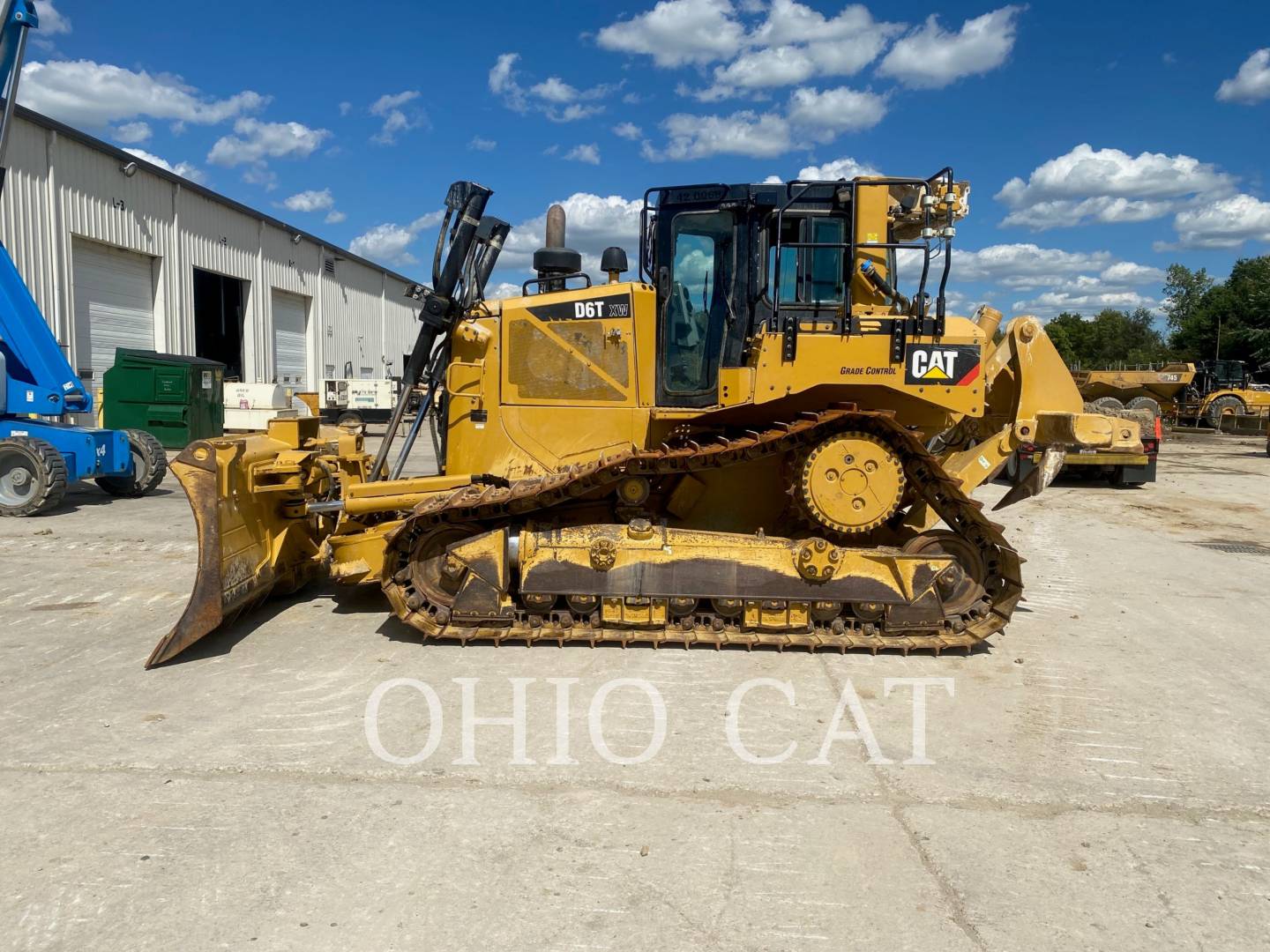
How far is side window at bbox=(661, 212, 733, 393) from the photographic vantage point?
6402 millimetres

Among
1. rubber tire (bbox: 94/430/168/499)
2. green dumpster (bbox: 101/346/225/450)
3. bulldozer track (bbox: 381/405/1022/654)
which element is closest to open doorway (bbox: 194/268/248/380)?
green dumpster (bbox: 101/346/225/450)

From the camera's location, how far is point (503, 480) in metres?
6.55

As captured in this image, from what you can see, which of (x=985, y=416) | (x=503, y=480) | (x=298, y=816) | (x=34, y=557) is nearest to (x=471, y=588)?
(x=503, y=480)

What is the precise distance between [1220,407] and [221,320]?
1433 inches

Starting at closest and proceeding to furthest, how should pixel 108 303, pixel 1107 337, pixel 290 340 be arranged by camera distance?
pixel 108 303 < pixel 290 340 < pixel 1107 337

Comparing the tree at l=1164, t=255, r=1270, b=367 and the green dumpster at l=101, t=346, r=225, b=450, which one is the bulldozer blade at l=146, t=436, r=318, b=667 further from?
the tree at l=1164, t=255, r=1270, b=367

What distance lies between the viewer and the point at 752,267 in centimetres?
635

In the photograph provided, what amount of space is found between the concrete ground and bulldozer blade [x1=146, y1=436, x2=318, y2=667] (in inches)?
10.4

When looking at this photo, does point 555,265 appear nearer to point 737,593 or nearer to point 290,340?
point 737,593

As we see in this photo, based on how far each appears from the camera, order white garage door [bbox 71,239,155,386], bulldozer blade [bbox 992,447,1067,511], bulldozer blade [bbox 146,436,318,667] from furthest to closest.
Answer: white garage door [bbox 71,239,155,386], bulldozer blade [bbox 992,447,1067,511], bulldozer blade [bbox 146,436,318,667]

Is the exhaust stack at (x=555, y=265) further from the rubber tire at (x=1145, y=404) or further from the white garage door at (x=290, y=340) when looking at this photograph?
the rubber tire at (x=1145, y=404)

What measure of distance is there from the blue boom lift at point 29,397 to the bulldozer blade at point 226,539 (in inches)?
256

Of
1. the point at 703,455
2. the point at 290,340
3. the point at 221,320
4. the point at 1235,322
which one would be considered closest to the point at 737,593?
the point at 703,455

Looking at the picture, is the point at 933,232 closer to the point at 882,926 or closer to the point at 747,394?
the point at 747,394
